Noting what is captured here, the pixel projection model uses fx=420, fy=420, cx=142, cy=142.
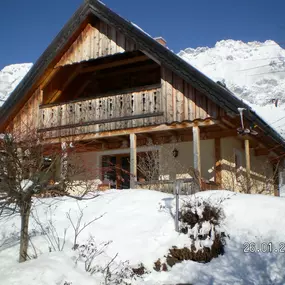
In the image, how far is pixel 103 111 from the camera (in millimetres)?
15148

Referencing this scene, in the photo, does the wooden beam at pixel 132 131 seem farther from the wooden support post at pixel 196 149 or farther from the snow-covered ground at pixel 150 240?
the snow-covered ground at pixel 150 240

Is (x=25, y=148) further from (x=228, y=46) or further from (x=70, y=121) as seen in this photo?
(x=228, y=46)

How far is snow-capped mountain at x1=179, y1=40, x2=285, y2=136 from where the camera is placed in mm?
109250

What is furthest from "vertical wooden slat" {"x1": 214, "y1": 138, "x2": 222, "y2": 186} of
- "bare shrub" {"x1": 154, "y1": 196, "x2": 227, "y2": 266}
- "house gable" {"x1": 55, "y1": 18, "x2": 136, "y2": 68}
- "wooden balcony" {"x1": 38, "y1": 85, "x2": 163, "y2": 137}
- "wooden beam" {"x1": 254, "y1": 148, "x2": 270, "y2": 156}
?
"bare shrub" {"x1": 154, "y1": 196, "x2": 227, "y2": 266}

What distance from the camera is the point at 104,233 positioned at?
27.0ft

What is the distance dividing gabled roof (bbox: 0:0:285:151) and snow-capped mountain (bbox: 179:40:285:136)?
183 ft

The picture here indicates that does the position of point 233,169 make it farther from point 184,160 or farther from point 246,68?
point 246,68

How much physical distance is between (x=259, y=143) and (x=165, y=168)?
4079 millimetres

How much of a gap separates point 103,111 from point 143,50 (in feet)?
8.58

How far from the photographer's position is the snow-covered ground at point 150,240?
6447mm

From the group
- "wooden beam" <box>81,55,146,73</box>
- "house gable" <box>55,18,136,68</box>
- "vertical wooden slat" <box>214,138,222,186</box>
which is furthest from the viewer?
"wooden beam" <box>81,55,146,73</box>

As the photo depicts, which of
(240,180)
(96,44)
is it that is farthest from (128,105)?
(240,180)

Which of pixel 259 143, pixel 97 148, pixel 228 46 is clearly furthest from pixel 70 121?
pixel 228 46

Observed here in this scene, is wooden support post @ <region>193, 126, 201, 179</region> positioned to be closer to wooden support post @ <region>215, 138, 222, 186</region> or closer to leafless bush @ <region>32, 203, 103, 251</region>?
wooden support post @ <region>215, 138, 222, 186</region>
